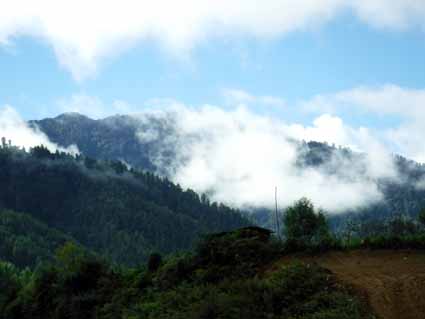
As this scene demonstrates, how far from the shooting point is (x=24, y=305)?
56.8 m

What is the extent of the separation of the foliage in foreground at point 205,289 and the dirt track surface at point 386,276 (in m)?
1.16

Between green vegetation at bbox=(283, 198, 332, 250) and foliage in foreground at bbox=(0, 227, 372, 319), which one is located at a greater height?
green vegetation at bbox=(283, 198, 332, 250)

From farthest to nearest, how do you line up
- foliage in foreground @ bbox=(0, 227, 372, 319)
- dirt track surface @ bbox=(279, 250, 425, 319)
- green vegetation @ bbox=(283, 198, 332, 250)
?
green vegetation @ bbox=(283, 198, 332, 250) → foliage in foreground @ bbox=(0, 227, 372, 319) → dirt track surface @ bbox=(279, 250, 425, 319)

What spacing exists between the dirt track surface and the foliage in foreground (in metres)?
1.16

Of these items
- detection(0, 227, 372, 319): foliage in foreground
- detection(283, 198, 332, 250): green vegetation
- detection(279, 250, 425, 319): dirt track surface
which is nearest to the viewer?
detection(279, 250, 425, 319): dirt track surface

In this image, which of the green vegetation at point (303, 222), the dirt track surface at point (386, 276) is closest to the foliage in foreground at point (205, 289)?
the dirt track surface at point (386, 276)

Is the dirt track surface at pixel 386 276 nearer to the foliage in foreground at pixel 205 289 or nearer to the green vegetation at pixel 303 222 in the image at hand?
the foliage in foreground at pixel 205 289

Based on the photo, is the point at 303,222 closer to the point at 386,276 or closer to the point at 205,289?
the point at 205,289

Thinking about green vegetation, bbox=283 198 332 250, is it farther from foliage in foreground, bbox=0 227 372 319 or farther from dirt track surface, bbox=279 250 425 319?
dirt track surface, bbox=279 250 425 319

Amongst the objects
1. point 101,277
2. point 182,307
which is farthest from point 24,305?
point 182,307

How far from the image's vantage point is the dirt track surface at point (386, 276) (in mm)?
24281

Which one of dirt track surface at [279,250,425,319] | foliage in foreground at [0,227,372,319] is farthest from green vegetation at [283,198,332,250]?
dirt track surface at [279,250,425,319]

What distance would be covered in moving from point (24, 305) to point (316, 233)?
31055 millimetres

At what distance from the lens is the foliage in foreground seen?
25.2 m
